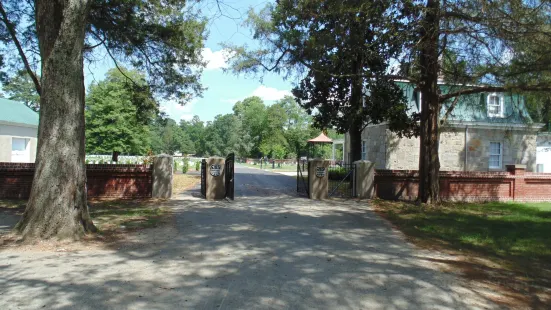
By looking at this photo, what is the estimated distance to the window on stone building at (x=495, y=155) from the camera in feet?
76.8

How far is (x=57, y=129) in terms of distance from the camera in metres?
7.63

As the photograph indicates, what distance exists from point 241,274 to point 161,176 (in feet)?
30.7

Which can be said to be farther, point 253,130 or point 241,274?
point 253,130

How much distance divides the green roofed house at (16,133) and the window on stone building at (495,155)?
29.1 meters

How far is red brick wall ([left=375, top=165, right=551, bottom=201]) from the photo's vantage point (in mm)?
15531

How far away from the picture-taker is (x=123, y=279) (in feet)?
17.8

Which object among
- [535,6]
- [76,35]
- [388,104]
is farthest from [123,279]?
[388,104]

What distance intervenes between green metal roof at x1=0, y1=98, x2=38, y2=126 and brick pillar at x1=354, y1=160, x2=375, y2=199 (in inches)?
877

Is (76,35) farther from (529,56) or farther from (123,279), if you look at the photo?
(529,56)

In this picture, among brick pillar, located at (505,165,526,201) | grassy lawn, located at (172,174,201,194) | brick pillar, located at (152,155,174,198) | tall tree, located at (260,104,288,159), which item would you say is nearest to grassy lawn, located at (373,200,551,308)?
brick pillar, located at (505,165,526,201)

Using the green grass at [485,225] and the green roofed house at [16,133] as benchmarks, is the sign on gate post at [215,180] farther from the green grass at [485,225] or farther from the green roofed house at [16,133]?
the green roofed house at [16,133]

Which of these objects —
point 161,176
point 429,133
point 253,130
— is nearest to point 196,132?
point 253,130

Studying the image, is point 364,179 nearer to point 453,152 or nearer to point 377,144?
point 377,144

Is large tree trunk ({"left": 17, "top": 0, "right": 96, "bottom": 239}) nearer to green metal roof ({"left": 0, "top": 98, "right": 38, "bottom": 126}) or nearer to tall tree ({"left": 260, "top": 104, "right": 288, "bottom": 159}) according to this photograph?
green metal roof ({"left": 0, "top": 98, "right": 38, "bottom": 126})
